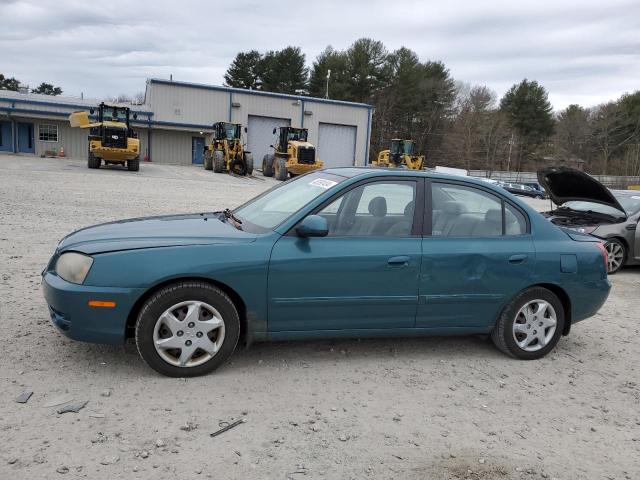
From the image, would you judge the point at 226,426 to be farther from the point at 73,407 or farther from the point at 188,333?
the point at 73,407

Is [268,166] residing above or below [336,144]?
below

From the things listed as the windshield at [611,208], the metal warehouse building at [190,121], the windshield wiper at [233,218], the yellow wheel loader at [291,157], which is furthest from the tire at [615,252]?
the metal warehouse building at [190,121]

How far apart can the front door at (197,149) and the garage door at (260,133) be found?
355 centimetres

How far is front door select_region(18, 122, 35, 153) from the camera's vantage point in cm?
3650

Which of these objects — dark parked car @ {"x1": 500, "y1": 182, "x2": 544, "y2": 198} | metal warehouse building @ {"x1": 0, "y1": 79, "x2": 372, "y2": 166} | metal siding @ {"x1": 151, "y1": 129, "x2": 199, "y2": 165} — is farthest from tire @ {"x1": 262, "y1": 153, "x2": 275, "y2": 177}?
dark parked car @ {"x1": 500, "y1": 182, "x2": 544, "y2": 198}

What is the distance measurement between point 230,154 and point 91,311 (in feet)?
92.2

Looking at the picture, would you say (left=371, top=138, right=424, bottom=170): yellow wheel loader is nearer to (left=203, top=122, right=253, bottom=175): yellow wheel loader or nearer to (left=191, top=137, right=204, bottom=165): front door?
(left=203, top=122, right=253, bottom=175): yellow wheel loader

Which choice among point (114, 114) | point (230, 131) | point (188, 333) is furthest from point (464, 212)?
point (230, 131)

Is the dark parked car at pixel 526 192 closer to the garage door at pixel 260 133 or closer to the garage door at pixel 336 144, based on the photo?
the garage door at pixel 336 144

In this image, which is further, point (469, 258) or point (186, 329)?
point (469, 258)

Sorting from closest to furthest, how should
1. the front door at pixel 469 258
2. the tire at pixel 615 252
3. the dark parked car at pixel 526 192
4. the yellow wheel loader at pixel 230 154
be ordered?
the front door at pixel 469 258 → the tire at pixel 615 252 → the yellow wheel loader at pixel 230 154 → the dark parked car at pixel 526 192

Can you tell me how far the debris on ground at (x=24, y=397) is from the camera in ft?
11.0

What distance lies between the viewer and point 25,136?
36.6 m

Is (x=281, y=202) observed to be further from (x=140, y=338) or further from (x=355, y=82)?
(x=355, y=82)
